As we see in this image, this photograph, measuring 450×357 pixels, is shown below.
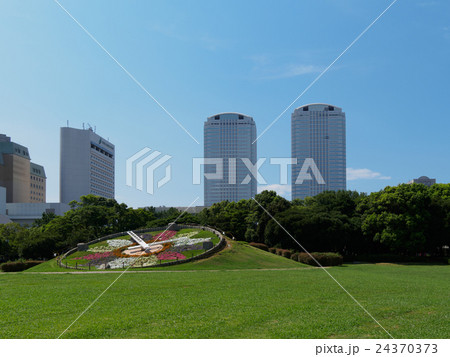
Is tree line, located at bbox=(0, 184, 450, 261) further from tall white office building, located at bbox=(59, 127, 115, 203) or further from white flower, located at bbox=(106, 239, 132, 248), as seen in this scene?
tall white office building, located at bbox=(59, 127, 115, 203)

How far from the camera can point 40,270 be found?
3381cm

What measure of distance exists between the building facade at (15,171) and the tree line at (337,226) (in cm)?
7526

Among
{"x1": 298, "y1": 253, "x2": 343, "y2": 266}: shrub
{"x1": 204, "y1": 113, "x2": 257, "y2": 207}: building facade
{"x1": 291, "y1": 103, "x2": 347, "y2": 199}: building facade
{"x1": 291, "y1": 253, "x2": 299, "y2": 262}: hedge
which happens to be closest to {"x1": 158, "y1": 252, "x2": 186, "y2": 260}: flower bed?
{"x1": 204, "y1": 113, "x2": 257, "y2": 207}: building facade

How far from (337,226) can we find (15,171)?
105727mm

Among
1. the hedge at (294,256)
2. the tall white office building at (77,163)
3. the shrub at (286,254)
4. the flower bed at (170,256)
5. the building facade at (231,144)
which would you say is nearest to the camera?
the flower bed at (170,256)

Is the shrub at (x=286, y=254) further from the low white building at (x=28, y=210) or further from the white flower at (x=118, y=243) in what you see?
the low white building at (x=28, y=210)

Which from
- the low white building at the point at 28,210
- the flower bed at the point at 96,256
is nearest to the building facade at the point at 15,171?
the low white building at the point at 28,210

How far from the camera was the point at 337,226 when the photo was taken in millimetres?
44281

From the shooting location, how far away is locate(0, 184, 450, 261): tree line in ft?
142

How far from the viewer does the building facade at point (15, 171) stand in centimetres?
12038

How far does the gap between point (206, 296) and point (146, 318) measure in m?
4.59
